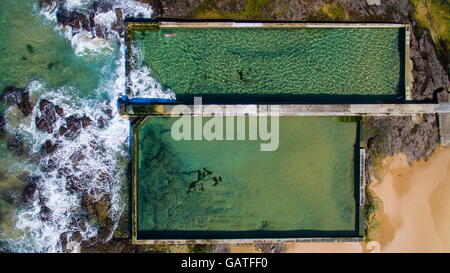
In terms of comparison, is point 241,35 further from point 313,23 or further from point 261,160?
point 261,160

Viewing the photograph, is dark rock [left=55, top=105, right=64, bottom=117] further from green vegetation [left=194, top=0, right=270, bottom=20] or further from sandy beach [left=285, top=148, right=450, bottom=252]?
sandy beach [left=285, top=148, right=450, bottom=252]

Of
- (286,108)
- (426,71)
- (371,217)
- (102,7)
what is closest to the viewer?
(286,108)

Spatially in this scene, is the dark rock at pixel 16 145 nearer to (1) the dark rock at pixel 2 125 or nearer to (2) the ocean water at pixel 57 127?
(2) the ocean water at pixel 57 127

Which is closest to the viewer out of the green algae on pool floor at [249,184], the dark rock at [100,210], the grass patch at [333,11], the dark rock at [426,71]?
the green algae on pool floor at [249,184]

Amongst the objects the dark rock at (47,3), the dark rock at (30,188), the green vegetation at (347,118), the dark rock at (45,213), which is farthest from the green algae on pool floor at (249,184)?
the dark rock at (47,3)

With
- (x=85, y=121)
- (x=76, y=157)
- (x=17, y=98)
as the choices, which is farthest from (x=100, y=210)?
(x=17, y=98)

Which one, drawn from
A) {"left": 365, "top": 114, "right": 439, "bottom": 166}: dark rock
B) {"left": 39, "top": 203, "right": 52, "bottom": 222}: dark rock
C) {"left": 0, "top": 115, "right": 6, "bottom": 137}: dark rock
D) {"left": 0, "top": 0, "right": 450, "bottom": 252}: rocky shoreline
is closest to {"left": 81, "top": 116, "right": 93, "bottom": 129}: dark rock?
{"left": 0, "top": 0, "right": 450, "bottom": 252}: rocky shoreline

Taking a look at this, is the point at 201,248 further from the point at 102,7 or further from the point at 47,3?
the point at 47,3
